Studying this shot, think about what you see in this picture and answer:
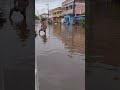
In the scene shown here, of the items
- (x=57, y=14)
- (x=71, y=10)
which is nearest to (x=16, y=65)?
(x=71, y=10)

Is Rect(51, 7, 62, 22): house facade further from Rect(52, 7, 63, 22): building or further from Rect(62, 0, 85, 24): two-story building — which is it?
Rect(62, 0, 85, 24): two-story building

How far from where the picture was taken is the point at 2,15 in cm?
1334

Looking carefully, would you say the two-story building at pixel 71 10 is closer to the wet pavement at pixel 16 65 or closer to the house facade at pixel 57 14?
the house facade at pixel 57 14

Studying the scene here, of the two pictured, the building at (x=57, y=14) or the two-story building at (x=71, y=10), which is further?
the building at (x=57, y=14)

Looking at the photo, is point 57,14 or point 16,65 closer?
point 16,65

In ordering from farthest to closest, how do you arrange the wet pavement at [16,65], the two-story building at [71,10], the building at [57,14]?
the building at [57,14]
the two-story building at [71,10]
the wet pavement at [16,65]

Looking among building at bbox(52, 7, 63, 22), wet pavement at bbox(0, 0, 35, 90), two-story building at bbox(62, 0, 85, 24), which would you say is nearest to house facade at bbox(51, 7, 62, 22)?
building at bbox(52, 7, 63, 22)

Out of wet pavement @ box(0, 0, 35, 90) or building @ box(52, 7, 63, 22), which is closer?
wet pavement @ box(0, 0, 35, 90)

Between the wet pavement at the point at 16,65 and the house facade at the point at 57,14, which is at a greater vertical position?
the house facade at the point at 57,14

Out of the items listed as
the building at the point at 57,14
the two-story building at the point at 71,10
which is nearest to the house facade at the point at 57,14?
the building at the point at 57,14

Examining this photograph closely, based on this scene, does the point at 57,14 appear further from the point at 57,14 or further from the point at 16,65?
the point at 16,65

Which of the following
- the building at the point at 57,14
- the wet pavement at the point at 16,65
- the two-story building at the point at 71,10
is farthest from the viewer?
the building at the point at 57,14
